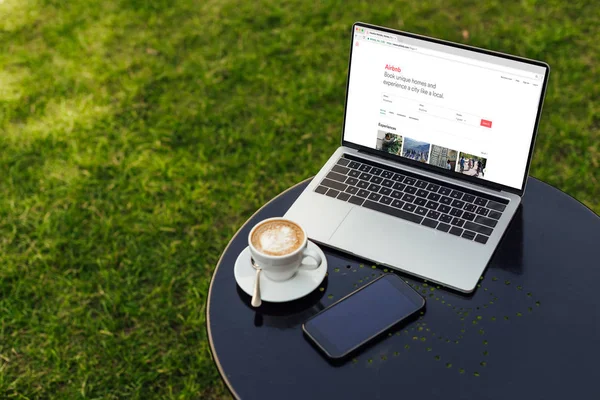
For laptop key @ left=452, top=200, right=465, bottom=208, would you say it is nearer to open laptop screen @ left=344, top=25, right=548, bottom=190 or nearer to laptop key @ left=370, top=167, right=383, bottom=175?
open laptop screen @ left=344, top=25, right=548, bottom=190

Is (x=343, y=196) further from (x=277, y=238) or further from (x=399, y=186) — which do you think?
(x=277, y=238)

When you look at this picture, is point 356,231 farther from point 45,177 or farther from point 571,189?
point 45,177

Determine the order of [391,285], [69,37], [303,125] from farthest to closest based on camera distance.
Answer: [69,37] → [303,125] → [391,285]

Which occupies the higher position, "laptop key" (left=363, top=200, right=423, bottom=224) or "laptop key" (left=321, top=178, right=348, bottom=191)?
"laptop key" (left=321, top=178, right=348, bottom=191)

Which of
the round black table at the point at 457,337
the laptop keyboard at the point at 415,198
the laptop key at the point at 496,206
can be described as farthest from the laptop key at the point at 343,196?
the laptop key at the point at 496,206

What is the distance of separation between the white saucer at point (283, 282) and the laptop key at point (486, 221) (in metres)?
0.49

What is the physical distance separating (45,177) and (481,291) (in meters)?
2.53

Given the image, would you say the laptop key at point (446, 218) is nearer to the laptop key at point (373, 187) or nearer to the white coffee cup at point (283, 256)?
the laptop key at point (373, 187)

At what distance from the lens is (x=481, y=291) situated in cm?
171

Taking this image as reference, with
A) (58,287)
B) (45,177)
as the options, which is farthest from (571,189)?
(45,177)

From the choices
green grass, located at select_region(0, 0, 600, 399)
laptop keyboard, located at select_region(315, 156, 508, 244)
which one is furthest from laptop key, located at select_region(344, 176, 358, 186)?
green grass, located at select_region(0, 0, 600, 399)

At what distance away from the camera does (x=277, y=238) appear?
1694 mm

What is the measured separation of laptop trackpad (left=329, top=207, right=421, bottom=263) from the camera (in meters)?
1.80

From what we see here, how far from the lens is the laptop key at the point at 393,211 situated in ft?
6.18
